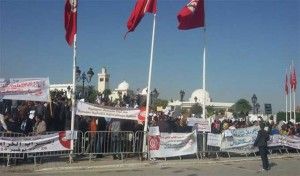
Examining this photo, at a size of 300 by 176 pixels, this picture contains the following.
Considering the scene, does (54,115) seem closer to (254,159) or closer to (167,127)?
(167,127)

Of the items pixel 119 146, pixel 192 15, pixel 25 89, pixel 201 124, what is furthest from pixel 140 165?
pixel 192 15

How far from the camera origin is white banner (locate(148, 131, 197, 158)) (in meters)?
17.4

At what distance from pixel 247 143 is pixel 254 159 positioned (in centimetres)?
104

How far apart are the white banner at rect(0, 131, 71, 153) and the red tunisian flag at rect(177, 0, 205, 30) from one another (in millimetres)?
6863

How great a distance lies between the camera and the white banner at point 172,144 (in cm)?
1744

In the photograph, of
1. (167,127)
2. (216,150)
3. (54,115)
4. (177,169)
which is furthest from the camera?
(216,150)

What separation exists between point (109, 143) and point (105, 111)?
3.70 ft

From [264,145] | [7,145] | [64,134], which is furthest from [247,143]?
[7,145]

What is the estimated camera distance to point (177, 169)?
15.6 metres

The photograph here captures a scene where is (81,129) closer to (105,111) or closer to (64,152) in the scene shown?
(105,111)

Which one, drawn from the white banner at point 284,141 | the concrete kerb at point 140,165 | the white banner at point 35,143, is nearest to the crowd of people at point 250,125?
the white banner at point 284,141


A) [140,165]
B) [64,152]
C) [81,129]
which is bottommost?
[140,165]

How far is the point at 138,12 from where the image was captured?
17875mm

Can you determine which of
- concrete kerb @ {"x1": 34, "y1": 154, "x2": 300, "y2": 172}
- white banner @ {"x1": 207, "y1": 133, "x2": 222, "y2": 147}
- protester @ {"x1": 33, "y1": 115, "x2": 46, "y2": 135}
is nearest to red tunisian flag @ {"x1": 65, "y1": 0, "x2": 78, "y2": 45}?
protester @ {"x1": 33, "y1": 115, "x2": 46, "y2": 135}
